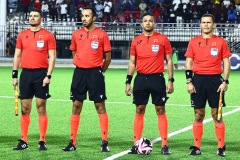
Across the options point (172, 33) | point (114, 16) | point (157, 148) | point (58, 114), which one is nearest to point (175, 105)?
point (58, 114)

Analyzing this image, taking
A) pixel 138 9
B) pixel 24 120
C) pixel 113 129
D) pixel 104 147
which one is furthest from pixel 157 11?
pixel 104 147

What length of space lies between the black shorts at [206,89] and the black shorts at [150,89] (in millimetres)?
510

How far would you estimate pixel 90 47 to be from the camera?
12.2 meters

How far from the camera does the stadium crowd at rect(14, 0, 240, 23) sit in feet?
136

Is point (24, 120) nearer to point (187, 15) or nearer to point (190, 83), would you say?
point (190, 83)

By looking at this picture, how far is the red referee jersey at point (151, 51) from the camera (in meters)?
12.1

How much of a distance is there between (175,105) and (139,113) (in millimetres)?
8111

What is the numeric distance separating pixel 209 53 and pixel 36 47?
2.57 metres

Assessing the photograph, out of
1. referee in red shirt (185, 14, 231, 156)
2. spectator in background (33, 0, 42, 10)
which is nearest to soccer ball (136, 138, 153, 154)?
referee in red shirt (185, 14, 231, 156)

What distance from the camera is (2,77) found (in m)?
29.8

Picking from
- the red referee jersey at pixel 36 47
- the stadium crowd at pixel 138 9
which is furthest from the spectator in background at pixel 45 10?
the red referee jersey at pixel 36 47

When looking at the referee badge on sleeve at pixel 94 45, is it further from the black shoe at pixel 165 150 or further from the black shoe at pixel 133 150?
the black shoe at pixel 165 150

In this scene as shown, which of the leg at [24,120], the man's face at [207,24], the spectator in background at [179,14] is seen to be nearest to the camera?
the man's face at [207,24]

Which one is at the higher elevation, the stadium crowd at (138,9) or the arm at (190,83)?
the stadium crowd at (138,9)
